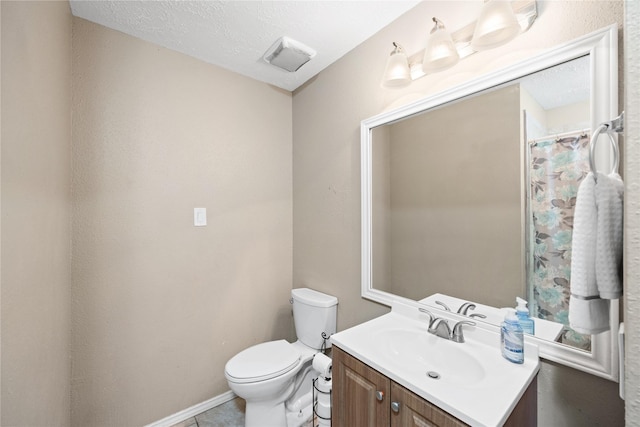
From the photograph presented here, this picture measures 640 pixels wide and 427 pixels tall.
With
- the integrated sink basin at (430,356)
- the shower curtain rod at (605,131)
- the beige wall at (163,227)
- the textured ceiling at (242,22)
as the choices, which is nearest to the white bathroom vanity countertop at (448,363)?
the integrated sink basin at (430,356)

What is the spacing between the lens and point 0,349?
614 millimetres

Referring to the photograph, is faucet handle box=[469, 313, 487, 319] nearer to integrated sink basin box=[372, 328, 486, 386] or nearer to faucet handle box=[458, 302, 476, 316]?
faucet handle box=[458, 302, 476, 316]

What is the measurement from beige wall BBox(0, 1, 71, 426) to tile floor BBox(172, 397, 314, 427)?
27.0 inches

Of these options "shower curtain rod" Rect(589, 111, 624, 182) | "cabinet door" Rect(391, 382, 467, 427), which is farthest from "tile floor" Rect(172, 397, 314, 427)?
"shower curtain rod" Rect(589, 111, 624, 182)

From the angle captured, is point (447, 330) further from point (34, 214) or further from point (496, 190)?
point (34, 214)

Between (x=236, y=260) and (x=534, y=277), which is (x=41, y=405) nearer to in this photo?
(x=236, y=260)

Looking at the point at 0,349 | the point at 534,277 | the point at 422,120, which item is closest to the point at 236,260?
the point at 0,349

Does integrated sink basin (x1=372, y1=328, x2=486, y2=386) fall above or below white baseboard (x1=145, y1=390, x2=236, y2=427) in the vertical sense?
above

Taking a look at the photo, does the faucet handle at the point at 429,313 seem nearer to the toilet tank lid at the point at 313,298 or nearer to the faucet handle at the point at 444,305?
the faucet handle at the point at 444,305

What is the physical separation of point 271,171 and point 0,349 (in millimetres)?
1650

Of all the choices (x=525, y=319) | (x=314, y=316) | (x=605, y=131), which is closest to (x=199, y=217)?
(x=314, y=316)

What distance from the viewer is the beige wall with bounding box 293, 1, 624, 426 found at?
846 millimetres

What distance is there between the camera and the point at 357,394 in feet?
3.36

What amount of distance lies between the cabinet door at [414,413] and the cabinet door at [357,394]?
33 millimetres
